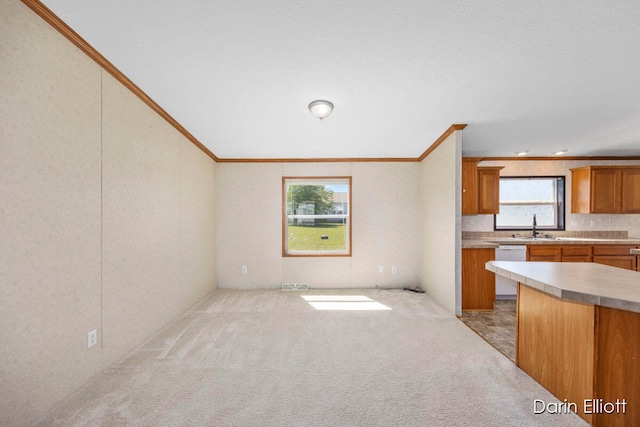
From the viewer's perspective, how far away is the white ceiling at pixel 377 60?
1.40 meters

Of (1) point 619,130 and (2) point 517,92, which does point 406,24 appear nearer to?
(2) point 517,92

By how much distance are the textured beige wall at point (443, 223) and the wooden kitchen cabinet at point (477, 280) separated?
0.33 m

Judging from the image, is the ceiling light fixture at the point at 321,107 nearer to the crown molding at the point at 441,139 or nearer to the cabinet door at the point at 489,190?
the crown molding at the point at 441,139

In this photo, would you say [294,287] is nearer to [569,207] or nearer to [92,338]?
[92,338]

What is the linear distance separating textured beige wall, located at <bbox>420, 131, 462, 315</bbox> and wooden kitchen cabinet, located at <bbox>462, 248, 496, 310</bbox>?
1.07 feet

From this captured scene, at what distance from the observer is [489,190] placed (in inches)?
167

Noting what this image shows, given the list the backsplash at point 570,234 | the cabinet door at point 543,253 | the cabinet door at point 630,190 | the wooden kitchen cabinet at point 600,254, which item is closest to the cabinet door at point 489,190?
the backsplash at point 570,234

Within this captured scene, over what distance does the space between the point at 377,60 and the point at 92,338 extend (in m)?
3.04

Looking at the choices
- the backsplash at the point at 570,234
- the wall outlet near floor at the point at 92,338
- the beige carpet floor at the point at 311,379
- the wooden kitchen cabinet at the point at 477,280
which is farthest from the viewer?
the backsplash at the point at 570,234

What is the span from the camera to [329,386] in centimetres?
186

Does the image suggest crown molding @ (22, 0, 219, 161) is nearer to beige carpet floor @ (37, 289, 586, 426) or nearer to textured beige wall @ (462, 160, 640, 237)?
beige carpet floor @ (37, 289, 586, 426)

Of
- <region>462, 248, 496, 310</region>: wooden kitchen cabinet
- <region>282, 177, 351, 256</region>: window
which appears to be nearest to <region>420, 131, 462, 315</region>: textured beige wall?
<region>462, 248, 496, 310</region>: wooden kitchen cabinet

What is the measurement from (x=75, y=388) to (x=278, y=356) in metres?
1.47

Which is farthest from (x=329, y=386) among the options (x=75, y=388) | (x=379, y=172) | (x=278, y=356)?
(x=379, y=172)
